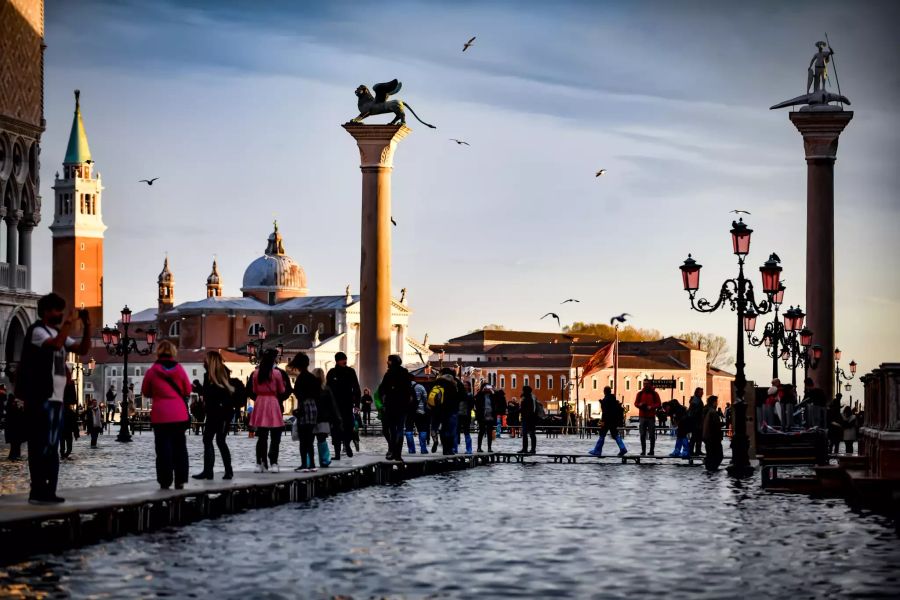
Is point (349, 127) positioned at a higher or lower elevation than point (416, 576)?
higher

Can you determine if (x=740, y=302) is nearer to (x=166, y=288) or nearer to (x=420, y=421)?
(x=420, y=421)

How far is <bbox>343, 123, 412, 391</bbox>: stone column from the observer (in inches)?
2055

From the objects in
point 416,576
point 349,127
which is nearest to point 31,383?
point 416,576

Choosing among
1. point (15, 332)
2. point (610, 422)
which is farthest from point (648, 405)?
point (15, 332)

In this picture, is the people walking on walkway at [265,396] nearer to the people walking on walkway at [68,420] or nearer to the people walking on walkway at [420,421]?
the people walking on walkway at [420,421]

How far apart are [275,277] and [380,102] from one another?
339ft

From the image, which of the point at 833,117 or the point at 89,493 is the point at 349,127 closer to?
the point at 833,117

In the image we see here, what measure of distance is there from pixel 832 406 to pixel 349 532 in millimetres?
22214

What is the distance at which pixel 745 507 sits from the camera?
1652cm

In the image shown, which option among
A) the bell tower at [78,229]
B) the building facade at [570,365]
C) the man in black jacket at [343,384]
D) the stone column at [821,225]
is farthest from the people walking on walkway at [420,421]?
the building facade at [570,365]

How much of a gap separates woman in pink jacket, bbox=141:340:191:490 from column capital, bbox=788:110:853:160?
26047 millimetres

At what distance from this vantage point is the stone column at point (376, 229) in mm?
52188

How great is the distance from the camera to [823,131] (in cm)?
3888

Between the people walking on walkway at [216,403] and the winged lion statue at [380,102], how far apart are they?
37148 mm
